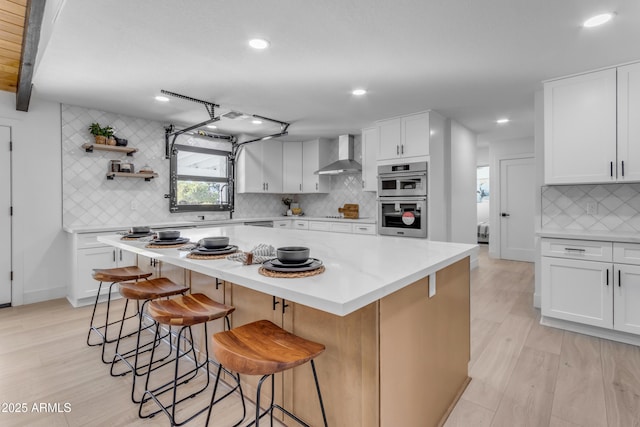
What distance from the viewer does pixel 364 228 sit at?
4.74 m

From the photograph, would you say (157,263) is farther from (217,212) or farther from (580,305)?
(580,305)

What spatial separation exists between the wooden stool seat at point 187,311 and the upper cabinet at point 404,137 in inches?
126

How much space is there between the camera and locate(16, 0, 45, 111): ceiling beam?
1991mm

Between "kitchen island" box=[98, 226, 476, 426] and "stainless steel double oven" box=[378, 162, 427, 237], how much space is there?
2193 mm

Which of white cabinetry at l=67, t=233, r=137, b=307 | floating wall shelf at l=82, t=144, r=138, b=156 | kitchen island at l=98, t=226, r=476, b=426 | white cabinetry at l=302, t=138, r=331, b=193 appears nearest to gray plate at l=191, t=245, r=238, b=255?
kitchen island at l=98, t=226, r=476, b=426

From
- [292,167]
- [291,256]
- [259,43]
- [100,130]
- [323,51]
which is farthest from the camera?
[292,167]

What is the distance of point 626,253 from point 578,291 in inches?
18.3

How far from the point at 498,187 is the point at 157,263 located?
5952 mm

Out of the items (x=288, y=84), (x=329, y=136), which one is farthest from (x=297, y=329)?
(x=329, y=136)

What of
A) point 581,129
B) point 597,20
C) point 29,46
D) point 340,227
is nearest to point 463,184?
point 340,227

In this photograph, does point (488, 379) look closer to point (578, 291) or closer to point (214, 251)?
point (578, 291)

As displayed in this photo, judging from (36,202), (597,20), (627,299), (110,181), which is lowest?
(627,299)

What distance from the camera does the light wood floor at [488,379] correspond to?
1.75 metres

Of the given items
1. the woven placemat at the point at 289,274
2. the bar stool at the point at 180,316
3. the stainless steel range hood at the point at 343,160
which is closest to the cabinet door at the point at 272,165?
the stainless steel range hood at the point at 343,160
